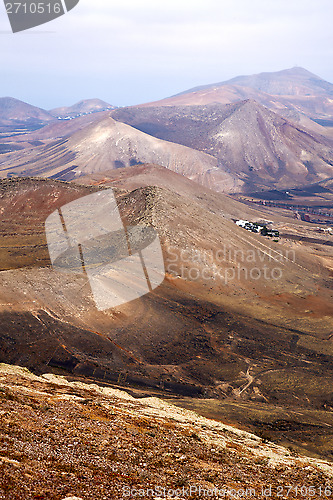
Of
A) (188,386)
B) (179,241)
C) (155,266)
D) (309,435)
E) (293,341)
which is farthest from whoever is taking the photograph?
(179,241)

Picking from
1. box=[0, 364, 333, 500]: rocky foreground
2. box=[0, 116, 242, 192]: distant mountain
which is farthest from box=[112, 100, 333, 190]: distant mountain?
box=[0, 364, 333, 500]: rocky foreground

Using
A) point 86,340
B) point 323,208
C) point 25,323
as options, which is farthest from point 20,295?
point 323,208

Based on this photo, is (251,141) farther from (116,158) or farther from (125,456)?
(125,456)

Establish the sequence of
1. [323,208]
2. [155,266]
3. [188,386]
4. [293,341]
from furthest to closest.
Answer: [323,208]
[155,266]
[293,341]
[188,386]

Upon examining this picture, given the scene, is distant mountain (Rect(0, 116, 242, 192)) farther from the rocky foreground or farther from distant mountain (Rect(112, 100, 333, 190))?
the rocky foreground

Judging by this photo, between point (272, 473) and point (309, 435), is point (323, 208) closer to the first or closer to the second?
point (309, 435)

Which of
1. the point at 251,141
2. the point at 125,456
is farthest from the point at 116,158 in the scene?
the point at 125,456
